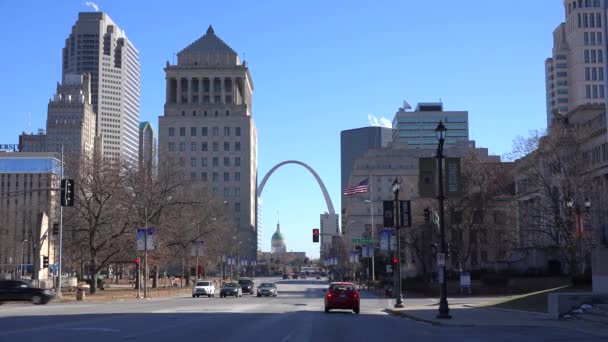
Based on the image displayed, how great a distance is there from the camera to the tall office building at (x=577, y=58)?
182 meters

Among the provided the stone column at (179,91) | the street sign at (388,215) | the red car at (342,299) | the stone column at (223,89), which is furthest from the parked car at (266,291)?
the stone column at (179,91)

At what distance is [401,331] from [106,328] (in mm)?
10489

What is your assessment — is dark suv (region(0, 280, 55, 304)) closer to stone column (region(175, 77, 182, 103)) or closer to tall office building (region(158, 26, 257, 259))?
tall office building (region(158, 26, 257, 259))

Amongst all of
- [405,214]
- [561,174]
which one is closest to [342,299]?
[405,214]

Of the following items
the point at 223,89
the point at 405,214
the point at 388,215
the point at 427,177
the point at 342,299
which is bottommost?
the point at 342,299

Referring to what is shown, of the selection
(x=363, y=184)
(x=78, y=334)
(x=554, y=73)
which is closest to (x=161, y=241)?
(x=363, y=184)

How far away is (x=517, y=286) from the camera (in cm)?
6347

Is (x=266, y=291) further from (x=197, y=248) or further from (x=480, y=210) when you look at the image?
(x=480, y=210)

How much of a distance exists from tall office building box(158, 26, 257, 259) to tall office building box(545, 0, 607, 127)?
8092cm

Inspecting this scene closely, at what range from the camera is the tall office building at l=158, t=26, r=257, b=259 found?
590 ft

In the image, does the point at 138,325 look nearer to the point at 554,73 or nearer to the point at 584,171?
the point at 584,171

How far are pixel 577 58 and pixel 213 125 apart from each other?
95.5 metres

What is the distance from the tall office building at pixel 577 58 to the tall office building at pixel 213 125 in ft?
265

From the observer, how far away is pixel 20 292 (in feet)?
153
